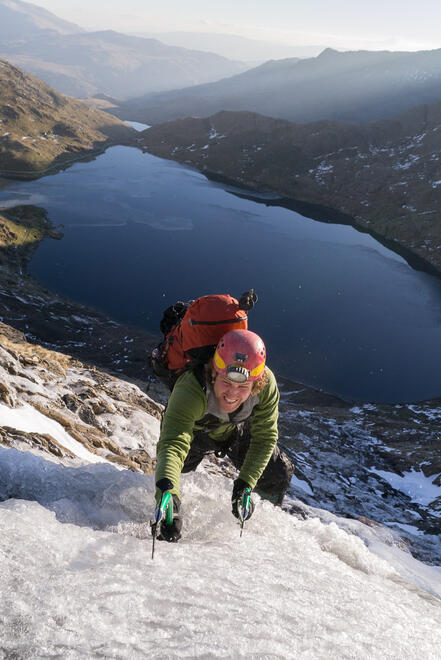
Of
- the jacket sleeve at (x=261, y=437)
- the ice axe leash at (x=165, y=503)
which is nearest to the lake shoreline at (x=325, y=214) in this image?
the jacket sleeve at (x=261, y=437)

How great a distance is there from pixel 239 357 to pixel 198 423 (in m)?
1.36

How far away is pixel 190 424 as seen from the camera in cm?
555

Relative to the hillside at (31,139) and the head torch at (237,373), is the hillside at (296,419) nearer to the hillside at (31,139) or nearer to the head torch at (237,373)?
the head torch at (237,373)

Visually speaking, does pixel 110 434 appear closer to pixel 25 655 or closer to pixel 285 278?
pixel 25 655

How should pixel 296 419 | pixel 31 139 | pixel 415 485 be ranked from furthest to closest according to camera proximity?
pixel 31 139, pixel 296 419, pixel 415 485

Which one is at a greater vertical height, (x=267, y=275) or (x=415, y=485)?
(x=415, y=485)

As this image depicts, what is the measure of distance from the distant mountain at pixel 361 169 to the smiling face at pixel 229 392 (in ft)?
403

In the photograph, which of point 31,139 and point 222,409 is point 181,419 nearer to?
point 222,409

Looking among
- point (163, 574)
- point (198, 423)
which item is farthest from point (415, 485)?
point (163, 574)

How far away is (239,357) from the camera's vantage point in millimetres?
5348

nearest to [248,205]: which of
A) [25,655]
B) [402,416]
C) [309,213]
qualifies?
[309,213]

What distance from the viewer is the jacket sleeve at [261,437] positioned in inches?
247

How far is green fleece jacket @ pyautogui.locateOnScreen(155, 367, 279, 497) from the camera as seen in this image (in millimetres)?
5359

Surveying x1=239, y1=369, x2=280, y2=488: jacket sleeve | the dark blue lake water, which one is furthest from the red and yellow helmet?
the dark blue lake water
